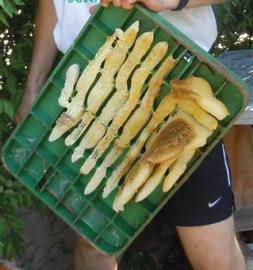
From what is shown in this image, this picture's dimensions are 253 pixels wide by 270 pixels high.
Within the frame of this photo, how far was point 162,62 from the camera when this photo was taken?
1957 mm

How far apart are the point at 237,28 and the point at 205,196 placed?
1.75m

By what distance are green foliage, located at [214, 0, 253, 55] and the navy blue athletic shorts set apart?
4.54 ft

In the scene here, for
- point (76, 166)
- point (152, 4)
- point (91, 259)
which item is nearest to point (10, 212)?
point (91, 259)

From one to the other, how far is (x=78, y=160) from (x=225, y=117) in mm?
471

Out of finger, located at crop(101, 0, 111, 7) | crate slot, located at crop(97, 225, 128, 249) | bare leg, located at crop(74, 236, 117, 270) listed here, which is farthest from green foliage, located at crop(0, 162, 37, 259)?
finger, located at crop(101, 0, 111, 7)

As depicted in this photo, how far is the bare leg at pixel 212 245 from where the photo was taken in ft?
7.57

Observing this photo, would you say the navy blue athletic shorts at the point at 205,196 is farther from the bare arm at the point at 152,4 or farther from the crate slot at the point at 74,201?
the bare arm at the point at 152,4

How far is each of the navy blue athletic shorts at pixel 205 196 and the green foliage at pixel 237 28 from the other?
138 centimetres

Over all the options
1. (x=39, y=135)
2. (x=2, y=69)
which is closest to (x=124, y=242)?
(x=39, y=135)

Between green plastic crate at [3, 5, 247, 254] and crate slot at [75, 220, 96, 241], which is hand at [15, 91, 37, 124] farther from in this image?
crate slot at [75, 220, 96, 241]

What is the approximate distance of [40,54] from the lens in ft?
8.25

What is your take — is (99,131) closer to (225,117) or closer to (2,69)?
(225,117)

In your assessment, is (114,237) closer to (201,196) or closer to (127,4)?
(201,196)

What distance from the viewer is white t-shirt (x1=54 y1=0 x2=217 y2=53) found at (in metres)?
2.21
